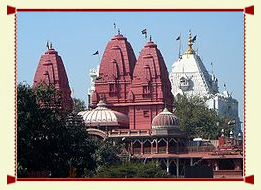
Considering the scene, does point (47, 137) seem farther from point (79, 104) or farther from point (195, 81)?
point (195, 81)

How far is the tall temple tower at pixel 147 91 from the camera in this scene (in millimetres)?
61062

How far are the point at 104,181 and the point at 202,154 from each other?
38954 millimetres

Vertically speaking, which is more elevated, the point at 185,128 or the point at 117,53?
the point at 117,53

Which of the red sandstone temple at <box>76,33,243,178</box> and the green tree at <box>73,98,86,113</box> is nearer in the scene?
the red sandstone temple at <box>76,33,243,178</box>

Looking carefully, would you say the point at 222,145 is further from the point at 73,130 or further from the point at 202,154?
the point at 73,130

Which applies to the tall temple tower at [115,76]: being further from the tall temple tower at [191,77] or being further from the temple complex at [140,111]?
the tall temple tower at [191,77]

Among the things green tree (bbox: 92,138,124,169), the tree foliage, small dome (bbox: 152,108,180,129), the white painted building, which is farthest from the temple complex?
the white painted building

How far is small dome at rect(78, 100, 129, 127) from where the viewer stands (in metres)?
58.2

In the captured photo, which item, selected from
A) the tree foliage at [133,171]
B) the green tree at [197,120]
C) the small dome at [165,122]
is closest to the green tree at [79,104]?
the green tree at [197,120]

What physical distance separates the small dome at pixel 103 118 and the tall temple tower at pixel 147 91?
1.37 metres

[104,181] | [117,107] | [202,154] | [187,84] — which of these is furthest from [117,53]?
[104,181]

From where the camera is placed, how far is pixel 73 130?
Result: 34219 millimetres

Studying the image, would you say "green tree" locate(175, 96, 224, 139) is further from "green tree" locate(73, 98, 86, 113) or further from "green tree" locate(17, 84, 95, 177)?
"green tree" locate(17, 84, 95, 177)

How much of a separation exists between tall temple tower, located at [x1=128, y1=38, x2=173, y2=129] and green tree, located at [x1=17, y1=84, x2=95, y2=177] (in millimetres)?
25780
